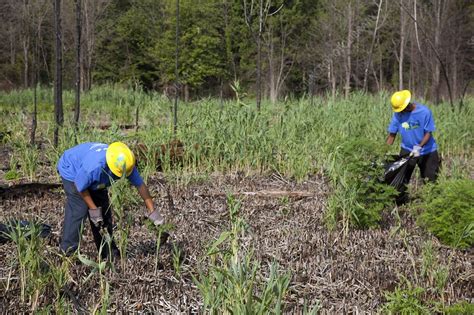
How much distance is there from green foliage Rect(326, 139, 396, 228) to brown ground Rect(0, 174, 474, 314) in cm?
15

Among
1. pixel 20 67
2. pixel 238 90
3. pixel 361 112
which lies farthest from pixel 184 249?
pixel 20 67

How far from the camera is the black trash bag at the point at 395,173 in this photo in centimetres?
568

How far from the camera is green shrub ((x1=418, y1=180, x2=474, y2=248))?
14.2ft

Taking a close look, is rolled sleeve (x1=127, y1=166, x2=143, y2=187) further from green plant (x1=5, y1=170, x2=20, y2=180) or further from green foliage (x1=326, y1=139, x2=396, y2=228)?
green plant (x1=5, y1=170, x2=20, y2=180)

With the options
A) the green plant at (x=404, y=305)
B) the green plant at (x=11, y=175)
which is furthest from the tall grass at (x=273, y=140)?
the green plant at (x=404, y=305)

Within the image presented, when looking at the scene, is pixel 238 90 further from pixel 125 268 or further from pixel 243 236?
pixel 125 268

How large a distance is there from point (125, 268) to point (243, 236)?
105 cm

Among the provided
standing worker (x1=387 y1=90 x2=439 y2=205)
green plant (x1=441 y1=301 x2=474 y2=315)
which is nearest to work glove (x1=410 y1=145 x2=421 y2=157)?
standing worker (x1=387 y1=90 x2=439 y2=205)

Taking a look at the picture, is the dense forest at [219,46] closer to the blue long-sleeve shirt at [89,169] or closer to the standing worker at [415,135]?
the standing worker at [415,135]

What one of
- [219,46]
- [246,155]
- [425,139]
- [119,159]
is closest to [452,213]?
[425,139]

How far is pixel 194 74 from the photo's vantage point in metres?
26.5

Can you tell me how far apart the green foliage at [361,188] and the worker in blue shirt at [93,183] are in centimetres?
168

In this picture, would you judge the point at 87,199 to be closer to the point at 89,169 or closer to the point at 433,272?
the point at 89,169

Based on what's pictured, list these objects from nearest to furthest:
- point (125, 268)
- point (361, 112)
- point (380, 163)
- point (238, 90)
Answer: point (125, 268) → point (380, 163) → point (238, 90) → point (361, 112)
